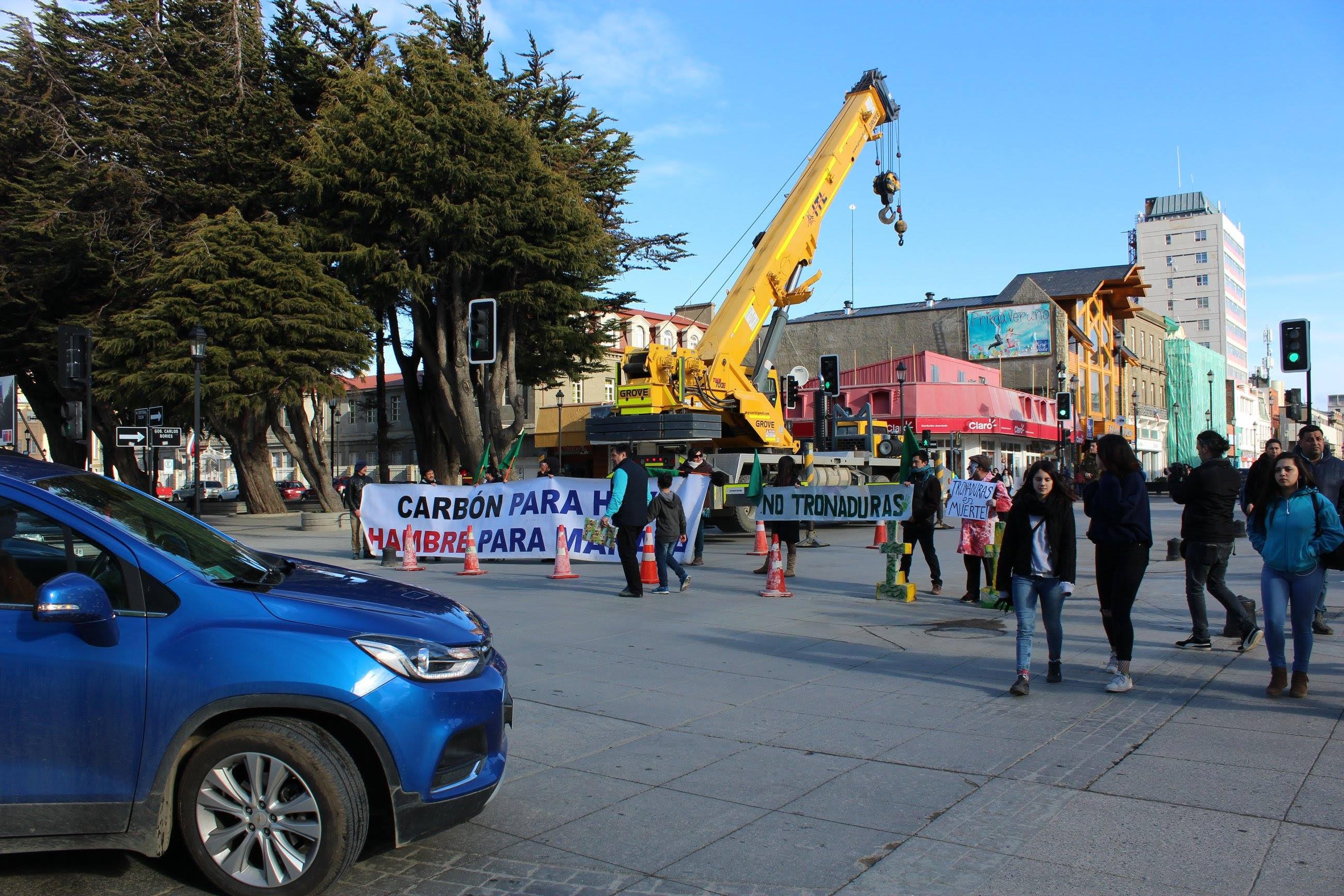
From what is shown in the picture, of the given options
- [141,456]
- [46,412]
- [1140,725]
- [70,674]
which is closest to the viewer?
[70,674]

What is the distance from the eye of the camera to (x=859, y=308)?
72.5 metres

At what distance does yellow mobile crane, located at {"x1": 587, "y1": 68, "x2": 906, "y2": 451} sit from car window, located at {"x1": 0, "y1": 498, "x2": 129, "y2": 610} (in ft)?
53.5

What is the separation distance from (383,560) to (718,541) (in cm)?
729

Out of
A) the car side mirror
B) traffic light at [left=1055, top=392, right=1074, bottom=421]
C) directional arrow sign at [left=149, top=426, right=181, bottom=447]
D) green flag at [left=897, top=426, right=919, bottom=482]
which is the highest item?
traffic light at [left=1055, top=392, right=1074, bottom=421]

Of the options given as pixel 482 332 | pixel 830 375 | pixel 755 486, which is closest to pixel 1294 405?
pixel 755 486

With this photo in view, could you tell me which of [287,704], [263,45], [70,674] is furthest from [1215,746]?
[263,45]

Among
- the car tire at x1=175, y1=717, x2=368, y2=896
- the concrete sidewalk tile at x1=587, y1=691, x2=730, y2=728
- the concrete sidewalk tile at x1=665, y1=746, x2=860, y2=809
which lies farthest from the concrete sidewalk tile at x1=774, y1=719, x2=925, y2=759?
the car tire at x1=175, y1=717, x2=368, y2=896

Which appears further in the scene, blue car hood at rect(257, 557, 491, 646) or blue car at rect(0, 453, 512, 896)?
blue car hood at rect(257, 557, 491, 646)

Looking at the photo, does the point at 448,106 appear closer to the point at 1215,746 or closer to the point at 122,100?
the point at 122,100

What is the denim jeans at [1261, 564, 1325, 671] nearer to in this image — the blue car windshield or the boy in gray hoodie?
the blue car windshield

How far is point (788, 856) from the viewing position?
14.7ft

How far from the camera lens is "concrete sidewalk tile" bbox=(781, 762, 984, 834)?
4930 millimetres

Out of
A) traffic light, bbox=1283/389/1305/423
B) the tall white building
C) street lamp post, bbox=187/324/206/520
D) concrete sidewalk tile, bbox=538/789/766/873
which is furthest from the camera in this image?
the tall white building

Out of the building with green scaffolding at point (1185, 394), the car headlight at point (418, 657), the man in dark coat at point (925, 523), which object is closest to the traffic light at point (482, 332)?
the man in dark coat at point (925, 523)
